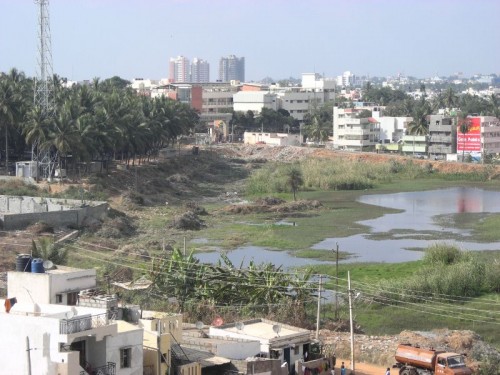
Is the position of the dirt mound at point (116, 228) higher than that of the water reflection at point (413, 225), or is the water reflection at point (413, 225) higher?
the dirt mound at point (116, 228)

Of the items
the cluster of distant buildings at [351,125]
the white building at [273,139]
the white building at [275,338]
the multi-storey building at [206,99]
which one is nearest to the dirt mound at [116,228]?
the white building at [275,338]

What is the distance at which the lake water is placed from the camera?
45906 mm

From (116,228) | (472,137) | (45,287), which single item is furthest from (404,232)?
(472,137)

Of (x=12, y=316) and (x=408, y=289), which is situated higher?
(x=12, y=316)

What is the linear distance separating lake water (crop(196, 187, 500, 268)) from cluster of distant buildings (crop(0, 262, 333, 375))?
13278 millimetres

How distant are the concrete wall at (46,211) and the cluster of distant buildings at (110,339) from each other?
24.3 m

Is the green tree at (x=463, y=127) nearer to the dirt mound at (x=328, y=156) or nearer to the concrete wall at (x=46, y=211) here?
the dirt mound at (x=328, y=156)

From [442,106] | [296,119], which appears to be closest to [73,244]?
[296,119]

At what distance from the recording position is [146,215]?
189ft

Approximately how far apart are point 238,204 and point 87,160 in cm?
934

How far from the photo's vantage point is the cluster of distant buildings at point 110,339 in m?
16.8

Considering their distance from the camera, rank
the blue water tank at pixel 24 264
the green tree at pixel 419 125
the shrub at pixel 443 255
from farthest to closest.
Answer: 1. the green tree at pixel 419 125
2. the shrub at pixel 443 255
3. the blue water tank at pixel 24 264

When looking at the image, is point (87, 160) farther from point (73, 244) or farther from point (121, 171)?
point (73, 244)

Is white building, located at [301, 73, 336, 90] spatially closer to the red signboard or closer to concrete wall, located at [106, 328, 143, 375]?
the red signboard
